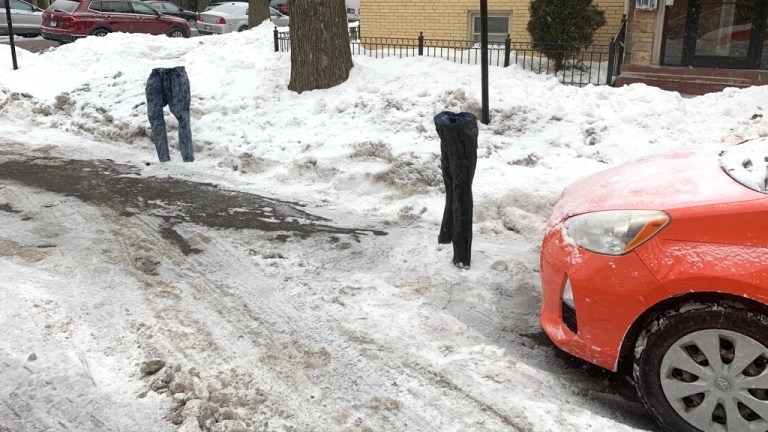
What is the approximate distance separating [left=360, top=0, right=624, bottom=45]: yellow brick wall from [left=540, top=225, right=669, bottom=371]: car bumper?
452 inches

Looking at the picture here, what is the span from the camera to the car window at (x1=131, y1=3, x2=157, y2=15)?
20.9 metres

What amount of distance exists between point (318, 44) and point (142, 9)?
1411 centimetres

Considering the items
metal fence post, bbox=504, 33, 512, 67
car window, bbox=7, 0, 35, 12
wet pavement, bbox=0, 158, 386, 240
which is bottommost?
wet pavement, bbox=0, 158, 386, 240

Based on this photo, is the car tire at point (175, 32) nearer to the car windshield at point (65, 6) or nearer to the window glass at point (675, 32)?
the car windshield at point (65, 6)

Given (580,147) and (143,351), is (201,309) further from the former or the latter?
(580,147)

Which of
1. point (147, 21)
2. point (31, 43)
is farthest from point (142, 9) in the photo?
point (31, 43)

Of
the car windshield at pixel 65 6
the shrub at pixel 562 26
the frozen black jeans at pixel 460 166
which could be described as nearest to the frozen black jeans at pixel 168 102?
the frozen black jeans at pixel 460 166

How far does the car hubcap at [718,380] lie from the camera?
111 inches

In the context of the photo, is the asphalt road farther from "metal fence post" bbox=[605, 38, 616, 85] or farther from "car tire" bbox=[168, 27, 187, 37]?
"metal fence post" bbox=[605, 38, 616, 85]

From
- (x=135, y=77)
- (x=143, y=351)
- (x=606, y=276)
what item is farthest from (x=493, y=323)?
(x=135, y=77)

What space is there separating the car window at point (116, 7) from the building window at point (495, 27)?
39.4 feet

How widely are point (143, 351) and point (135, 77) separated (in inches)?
351

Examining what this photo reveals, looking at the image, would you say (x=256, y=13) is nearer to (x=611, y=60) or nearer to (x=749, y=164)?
(x=611, y=60)

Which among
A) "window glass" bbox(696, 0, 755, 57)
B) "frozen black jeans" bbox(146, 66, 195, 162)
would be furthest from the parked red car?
"window glass" bbox(696, 0, 755, 57)
